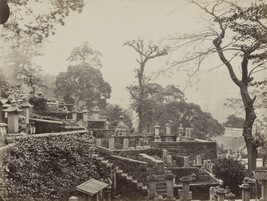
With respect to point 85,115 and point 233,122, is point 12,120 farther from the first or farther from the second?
point 233,122

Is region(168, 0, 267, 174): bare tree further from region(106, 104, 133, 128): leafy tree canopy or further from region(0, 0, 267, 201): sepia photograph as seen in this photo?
region(106, 104, 133, 128): leafy tree canopy

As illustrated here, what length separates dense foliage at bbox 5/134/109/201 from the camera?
767 centimetres

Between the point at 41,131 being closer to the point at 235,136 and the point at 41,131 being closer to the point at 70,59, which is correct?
the point at 70,59

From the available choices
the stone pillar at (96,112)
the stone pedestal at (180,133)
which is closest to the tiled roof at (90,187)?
the stone pillar at (96,112)

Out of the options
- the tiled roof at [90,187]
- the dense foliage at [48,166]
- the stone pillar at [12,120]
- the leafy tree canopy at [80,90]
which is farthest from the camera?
the leafy tree canopy at [80,90]

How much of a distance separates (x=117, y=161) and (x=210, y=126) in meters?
5.74

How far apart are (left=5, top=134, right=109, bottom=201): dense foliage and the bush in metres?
3.59

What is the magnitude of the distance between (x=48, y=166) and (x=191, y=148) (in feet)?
26.3

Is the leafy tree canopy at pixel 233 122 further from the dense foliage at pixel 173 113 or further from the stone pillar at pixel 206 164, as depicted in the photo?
the stone pillar at pixel 206 164

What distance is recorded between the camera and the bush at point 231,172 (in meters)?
10.4

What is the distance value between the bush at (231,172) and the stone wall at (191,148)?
3438 mm

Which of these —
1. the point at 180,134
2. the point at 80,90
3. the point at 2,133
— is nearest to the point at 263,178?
the point at 2,133

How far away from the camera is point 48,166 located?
28.2ft

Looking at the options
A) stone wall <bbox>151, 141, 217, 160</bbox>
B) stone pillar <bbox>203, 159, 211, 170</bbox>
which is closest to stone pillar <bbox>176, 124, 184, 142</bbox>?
stone wall <bbox>151, 141, 217, 160</bbox>
